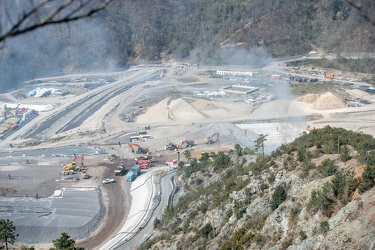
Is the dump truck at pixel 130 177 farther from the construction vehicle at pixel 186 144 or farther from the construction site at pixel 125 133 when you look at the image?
the construction vehicle at pixel 186 144

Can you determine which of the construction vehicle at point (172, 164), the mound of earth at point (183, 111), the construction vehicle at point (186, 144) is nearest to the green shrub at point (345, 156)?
the construction vehicle at point (172, 164)

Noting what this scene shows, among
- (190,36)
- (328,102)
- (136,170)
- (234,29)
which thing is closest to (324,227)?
(136,170)

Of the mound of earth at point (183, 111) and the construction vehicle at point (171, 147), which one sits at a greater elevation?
the mound of earth at point (183, 111)

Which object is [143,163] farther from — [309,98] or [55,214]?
[309,98]

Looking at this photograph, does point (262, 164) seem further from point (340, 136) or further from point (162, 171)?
point (162, 171)

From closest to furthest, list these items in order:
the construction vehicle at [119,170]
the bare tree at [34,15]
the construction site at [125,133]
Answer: the bare tree at [34,15]
the construction site at [125,133]
the construction vehicle at [119,170]

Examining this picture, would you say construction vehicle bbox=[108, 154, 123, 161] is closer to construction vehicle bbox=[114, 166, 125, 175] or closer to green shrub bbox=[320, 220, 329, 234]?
construction vehicle bbox=[114, 166, 125, 175]
